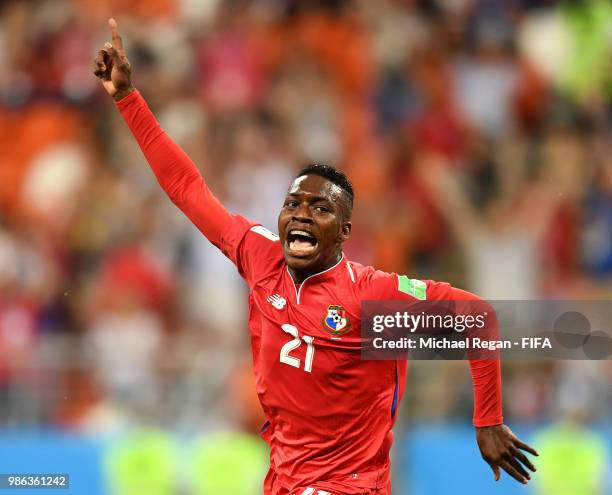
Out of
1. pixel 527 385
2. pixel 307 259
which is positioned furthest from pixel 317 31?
pixel 307 259

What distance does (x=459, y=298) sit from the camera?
5.74 m

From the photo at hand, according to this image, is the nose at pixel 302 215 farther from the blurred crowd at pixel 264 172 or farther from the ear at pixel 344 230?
the blurred crowd at pixel 264 172

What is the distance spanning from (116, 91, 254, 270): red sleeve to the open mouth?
409 mm

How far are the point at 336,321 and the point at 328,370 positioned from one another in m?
0.23

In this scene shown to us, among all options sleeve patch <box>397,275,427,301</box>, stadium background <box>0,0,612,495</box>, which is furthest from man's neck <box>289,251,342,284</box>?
stadium background <box>0,0,612,495</box>

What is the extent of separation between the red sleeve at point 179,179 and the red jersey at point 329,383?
13.4 inches

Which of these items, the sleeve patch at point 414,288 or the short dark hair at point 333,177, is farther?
the short dark hair at point 333,177

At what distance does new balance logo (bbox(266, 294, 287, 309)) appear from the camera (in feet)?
19.4

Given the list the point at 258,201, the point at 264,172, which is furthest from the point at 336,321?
the point at 264,172

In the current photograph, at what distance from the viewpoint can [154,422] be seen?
9.12 m

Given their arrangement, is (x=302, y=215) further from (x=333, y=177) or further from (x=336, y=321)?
(x=336, y=321)

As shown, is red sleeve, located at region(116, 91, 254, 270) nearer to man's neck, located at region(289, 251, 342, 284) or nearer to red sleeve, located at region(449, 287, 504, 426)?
man's neck, located at region(289, 251, 342, 284)

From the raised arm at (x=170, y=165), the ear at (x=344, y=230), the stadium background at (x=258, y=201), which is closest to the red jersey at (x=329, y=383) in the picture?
the ear at (x=344, y=230)

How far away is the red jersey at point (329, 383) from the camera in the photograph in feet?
18.9
